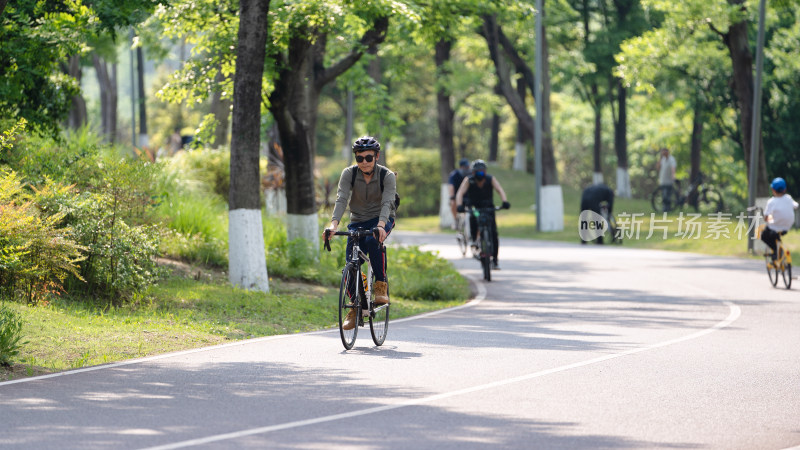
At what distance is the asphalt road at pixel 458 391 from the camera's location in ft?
23.6

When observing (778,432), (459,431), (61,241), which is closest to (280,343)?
(61,241)

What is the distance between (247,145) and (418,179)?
33219 mm

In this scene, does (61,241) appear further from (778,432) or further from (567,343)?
(778,432)

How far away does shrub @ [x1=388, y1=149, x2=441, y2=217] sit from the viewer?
4791 cm

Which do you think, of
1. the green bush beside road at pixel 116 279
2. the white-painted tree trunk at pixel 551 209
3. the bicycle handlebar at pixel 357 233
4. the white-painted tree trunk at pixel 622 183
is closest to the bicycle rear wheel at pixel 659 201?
the white-painted tree trunk at pixel 551 209

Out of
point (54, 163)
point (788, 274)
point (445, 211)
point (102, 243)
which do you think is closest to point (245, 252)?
point (102, 243)

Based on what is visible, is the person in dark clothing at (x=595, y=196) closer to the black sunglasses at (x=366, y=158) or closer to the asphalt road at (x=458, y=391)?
the asphalt road at (x=458, y=391)

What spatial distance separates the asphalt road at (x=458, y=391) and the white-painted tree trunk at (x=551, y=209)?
20.1 m

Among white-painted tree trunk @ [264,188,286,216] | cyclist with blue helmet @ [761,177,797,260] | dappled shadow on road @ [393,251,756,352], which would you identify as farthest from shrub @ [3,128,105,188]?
white-painted tree trunk @ [264,188,286,216]

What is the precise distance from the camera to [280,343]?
457 inches

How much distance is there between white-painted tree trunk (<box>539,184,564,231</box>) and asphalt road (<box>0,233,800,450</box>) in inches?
792

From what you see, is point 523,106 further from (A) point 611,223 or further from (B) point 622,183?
(B) point 622,183

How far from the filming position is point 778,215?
18.4m

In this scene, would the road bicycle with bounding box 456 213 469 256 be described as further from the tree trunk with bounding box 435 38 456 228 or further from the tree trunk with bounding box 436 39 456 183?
the tree trunk with bounding box 436 39 456 183
